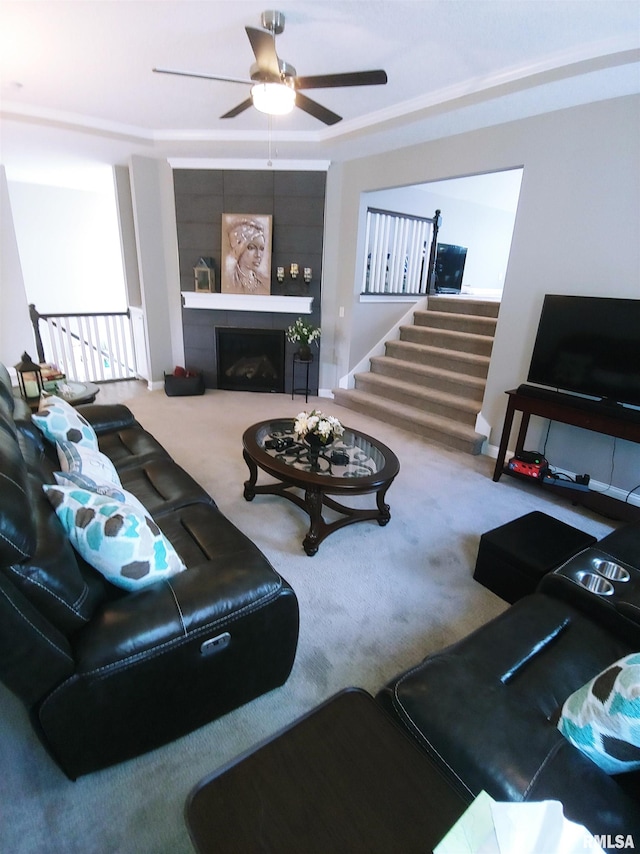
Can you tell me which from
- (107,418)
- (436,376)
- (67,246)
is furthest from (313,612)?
(67,246)

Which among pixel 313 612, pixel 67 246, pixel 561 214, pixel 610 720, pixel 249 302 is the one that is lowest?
pixel 313 612

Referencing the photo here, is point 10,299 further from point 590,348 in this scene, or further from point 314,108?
point 590,348

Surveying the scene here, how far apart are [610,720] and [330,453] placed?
6.51ft

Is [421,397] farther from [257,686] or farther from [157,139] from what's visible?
[157,139]

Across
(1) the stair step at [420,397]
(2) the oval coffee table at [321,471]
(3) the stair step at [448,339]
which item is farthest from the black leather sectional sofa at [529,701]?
(3) the stair step at [448,339]

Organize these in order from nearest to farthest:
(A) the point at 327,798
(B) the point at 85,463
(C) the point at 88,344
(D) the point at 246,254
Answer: (A) the point at 327,798
(B) the point at 85,463
(D) the point at 246,254
(C) the point at 88,344

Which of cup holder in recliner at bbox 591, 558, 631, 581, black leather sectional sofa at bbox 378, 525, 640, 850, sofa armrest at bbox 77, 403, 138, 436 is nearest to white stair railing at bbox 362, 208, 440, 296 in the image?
sofa armrest at bbox 77, 403, 138, 436

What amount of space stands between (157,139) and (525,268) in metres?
4.03

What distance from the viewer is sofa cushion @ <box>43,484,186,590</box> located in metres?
1.24

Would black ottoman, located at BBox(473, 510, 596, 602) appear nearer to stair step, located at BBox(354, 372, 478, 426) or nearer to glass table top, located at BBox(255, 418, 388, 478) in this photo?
glass table top, located at BBox(255, 418, 388, 478)

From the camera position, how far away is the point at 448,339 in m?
5.04

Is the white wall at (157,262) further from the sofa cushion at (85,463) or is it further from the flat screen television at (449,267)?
the flat screen television at (449,267)

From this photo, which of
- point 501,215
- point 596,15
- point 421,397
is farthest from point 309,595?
point 501,215

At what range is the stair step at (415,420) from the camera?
13.1 ft
